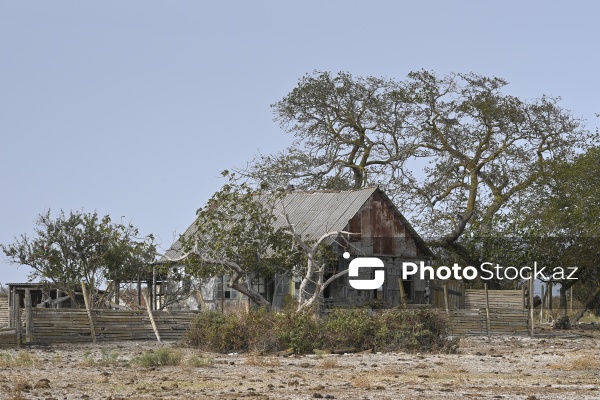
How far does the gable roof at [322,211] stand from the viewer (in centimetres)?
3600

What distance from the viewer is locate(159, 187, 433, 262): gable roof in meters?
36.0

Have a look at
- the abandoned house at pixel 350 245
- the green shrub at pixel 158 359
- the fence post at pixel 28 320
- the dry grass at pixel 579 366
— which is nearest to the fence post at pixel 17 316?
the fence post at pixel 28 320

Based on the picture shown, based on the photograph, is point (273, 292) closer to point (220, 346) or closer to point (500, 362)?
point (220, 346)

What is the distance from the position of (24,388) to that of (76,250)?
20.2 m

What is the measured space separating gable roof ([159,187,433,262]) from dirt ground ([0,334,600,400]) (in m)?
12.7

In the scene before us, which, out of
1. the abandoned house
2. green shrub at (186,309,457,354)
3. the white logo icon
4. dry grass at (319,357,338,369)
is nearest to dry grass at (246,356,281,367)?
dry grass at (319,357,338,369)

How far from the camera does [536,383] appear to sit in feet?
50.8

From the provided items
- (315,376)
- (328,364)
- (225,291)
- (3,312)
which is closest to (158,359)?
(328,364)

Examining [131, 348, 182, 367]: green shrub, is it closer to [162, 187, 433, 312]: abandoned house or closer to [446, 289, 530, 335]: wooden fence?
[446, 289, 530, 335]: wooden fence

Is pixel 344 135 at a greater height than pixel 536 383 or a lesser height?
greater

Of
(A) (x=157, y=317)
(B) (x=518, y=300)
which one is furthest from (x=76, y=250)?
(B) (x=518, y=300)

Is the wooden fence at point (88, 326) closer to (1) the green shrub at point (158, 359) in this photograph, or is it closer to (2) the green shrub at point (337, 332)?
(2) the green shrub at point (337, 332)

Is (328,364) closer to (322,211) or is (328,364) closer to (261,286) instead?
(261,286)

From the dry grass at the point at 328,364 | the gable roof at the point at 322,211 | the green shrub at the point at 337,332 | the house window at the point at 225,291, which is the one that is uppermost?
the gable roof at the point at 322,211
